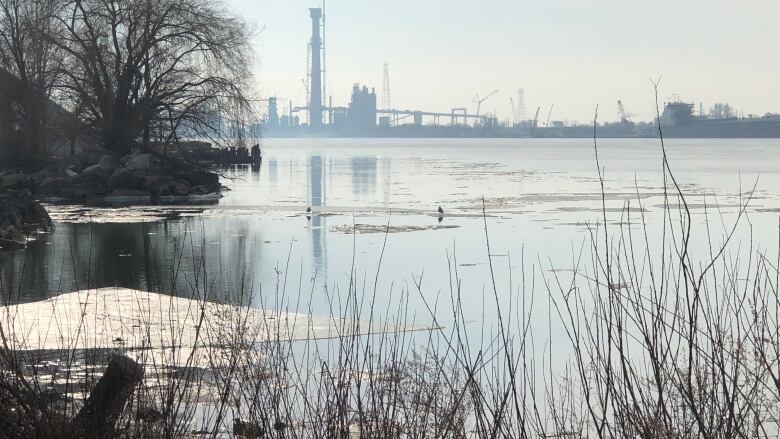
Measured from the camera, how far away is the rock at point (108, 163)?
32.4 m

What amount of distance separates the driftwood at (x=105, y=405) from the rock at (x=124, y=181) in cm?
2729

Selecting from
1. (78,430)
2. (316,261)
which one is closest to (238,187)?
(316,261)

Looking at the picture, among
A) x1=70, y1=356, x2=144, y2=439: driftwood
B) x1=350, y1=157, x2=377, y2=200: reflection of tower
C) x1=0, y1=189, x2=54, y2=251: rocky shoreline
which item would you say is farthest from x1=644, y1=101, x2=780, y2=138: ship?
x1=70, y1=356, x2=144, y2=439: driftwood

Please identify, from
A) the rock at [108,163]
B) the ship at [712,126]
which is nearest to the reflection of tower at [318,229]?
the rock at [108,163]

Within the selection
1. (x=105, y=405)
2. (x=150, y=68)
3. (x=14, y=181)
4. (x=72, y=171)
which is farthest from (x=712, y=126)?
(x=105, y=405)

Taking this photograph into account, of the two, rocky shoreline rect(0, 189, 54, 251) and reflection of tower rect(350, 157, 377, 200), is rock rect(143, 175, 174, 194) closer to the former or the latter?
reflection of tower rect(350, 157, 377, 200)

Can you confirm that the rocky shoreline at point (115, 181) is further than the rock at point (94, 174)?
No

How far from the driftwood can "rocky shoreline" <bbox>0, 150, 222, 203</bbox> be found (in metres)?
25.6

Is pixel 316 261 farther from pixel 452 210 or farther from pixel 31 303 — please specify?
pixel 452 210

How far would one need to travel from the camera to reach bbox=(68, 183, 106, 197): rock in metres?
30.6

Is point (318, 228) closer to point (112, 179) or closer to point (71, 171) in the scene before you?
point (112, 179)

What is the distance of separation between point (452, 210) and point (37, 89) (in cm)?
1691

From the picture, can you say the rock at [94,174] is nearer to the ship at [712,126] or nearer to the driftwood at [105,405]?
the driftwood at [105,405]

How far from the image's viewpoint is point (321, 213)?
24109 mm
